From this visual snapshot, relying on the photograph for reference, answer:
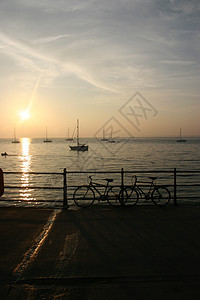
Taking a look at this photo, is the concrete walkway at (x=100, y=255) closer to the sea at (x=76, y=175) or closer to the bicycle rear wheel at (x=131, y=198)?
the bicycle rear wheel at (x=131, y=198)

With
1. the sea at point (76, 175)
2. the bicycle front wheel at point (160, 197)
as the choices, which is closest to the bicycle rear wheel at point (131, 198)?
the sea at point (76, 175)

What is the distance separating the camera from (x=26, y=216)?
678 cm

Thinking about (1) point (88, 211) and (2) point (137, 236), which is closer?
(2) point (137, 236)

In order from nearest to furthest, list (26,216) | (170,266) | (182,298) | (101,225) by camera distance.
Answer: (182,298)
(170,266)
(101,225)
(26,216)

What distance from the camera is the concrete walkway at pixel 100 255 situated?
339cm

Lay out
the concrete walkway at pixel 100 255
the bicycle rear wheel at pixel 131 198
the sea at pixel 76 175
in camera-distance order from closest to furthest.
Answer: the concrete walkway at pixel 100 255
the bicycle rear wheel at pixel 131 198
the sea at pixel 76 175

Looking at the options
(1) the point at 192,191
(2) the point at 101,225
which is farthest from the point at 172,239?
(1) the point at 192,191

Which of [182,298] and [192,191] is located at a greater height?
[182,298]

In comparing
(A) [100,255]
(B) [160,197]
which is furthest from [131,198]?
(A) [100,255]

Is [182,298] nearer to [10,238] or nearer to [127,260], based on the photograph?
[127,260]

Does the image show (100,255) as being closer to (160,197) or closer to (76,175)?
(160,197)

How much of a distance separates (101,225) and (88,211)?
1329 mm

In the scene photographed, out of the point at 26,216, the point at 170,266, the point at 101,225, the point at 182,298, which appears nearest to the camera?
the point at 182,298

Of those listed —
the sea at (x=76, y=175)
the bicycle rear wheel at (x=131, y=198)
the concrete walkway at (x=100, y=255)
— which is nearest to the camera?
the concrete walkway at (x=100, y=255)
